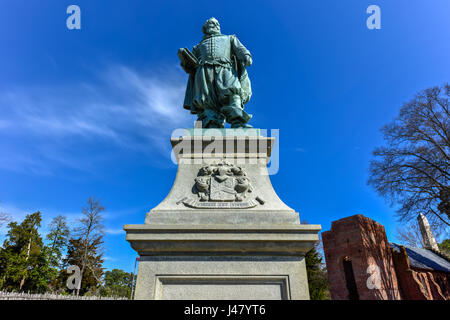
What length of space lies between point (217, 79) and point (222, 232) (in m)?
2.73

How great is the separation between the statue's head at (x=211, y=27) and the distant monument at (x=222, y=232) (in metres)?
2.36

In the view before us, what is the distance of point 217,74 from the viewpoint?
4.50 m

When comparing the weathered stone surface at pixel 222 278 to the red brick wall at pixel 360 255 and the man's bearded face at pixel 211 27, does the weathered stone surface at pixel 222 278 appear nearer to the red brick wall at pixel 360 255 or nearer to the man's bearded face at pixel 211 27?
the man's bearded face at pixel 211 27

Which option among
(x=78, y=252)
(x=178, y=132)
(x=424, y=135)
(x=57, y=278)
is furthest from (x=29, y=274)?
(x=424, y=135)

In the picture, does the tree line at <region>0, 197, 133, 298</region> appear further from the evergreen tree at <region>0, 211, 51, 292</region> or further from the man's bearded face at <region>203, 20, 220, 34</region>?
the man's bearded face at <region>203, 20, 220, 34</region>

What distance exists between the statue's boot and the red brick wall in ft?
73.1

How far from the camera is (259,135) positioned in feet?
12.6

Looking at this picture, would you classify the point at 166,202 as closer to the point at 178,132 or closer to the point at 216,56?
the point at 178,132

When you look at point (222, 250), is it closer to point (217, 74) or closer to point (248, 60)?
point (217, 74)

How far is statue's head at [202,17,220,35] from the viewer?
501 cm

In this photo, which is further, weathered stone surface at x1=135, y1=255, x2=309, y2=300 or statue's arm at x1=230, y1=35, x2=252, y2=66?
statue's arm at x1=230, y1=35, x2=252, y2=66

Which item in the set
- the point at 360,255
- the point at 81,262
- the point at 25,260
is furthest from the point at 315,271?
the point at 25,260

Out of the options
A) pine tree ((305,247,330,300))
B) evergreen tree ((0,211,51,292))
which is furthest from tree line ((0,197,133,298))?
pine tree ((305,247,330,300))
